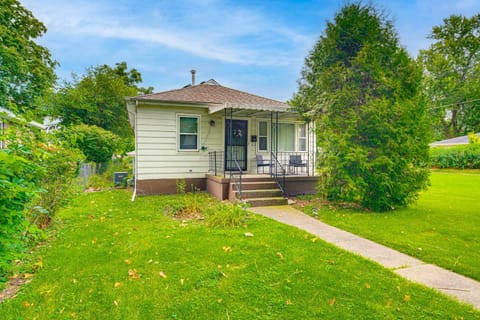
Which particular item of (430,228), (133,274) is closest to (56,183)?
(133,274)

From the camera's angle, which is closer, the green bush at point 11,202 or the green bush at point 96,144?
the green bush at point 11,202

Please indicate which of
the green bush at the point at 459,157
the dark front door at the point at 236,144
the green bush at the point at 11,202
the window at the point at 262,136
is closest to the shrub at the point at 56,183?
the green bush at the point at 11,202

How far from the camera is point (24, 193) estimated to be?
219 centimetres

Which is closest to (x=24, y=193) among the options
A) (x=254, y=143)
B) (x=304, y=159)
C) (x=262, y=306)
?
(x=262, y=306)

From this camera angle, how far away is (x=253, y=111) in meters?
9.17

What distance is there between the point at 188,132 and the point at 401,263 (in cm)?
755

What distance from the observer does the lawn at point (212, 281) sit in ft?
8.45

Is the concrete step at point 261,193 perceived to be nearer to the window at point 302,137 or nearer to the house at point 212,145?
the house at point 212,145

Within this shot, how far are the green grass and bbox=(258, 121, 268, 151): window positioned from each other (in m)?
3.48

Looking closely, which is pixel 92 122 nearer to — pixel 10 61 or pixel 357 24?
pixel 10 61

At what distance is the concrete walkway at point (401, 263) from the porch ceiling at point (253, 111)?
143 inches

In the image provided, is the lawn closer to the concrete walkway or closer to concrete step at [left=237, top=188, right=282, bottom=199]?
the concrete walkway

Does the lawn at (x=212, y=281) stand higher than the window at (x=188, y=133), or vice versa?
the window at (x=188, y=133)

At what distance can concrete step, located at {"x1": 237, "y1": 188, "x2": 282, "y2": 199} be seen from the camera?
7773 millimetres
